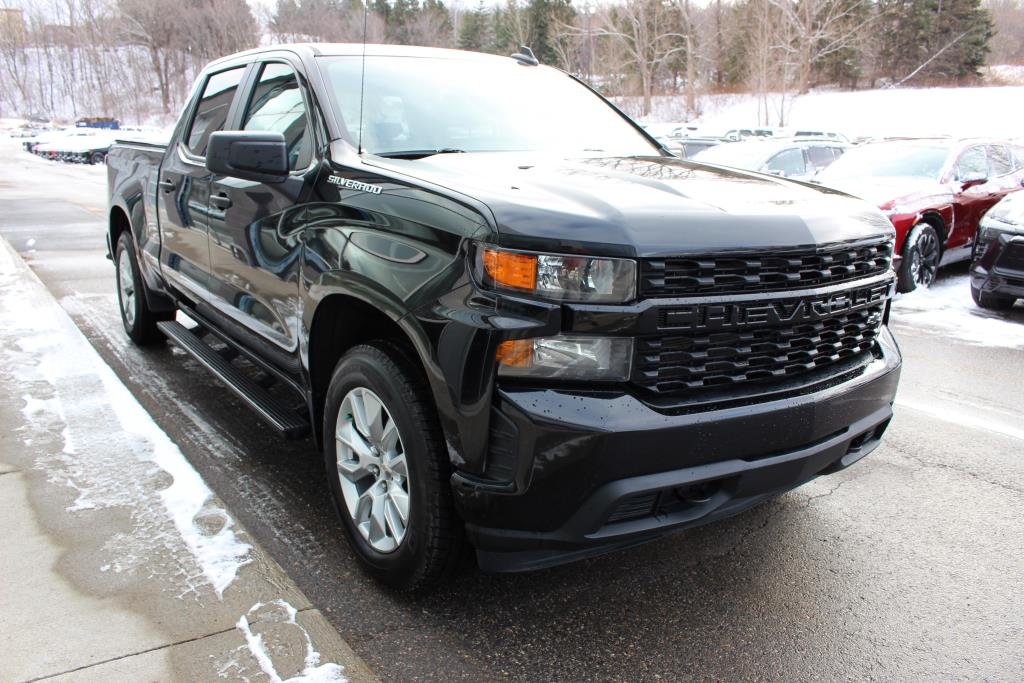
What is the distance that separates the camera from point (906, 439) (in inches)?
165

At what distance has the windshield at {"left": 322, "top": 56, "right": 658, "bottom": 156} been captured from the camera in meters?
3.21

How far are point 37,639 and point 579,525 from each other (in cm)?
167

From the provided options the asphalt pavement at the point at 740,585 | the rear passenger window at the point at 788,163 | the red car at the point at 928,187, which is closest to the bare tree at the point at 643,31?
the rear passenger window at the point at 788,163

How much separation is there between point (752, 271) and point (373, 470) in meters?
1.36

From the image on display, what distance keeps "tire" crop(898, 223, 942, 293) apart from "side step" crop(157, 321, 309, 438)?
6.58 metres

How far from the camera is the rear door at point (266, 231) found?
311 centimetres

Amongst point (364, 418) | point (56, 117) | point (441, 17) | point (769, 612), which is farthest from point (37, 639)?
point (56, 117)

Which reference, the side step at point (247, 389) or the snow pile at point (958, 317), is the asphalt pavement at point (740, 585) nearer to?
the side step at point (247, 389)

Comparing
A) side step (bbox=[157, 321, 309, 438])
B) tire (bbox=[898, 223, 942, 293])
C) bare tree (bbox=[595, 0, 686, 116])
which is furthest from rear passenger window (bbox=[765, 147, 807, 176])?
bare tree (bbox=[595, 0, 686, 116])

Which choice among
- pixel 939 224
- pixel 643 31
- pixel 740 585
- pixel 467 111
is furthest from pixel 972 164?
pixel 643 31

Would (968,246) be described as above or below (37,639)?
above

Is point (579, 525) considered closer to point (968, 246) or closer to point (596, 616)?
point (596, 616)

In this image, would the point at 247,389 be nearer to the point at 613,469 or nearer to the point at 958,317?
the point at 613,469

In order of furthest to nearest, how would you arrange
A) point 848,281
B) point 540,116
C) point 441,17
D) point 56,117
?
point 56,117 → point 441,17 → point 540,116 → point 848,281
